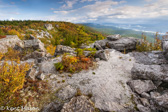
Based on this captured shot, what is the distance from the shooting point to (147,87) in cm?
714

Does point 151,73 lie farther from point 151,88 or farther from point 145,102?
point 145,102

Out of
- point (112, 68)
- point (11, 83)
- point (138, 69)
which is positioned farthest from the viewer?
point (112, 68)

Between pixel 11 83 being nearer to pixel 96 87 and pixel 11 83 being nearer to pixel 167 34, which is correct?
pixel 96 87

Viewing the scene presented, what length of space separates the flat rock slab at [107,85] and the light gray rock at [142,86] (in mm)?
538

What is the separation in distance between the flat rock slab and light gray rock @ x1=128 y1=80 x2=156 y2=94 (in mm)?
538

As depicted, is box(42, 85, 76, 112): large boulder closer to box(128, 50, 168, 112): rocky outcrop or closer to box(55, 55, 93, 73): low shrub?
box(55, 55, 93, 73): low shrub

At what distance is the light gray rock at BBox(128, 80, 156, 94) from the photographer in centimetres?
705

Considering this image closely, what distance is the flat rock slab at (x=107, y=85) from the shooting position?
6.17 metres

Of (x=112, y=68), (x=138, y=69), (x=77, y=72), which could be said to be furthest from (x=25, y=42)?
(x=138, y=69)

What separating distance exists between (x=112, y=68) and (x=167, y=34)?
10633mm

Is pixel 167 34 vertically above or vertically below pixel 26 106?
above

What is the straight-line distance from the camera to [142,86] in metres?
7.29

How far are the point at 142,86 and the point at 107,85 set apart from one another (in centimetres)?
298

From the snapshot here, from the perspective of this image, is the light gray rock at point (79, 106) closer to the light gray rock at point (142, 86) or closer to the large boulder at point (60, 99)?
the large boulder at point (60, 99)
